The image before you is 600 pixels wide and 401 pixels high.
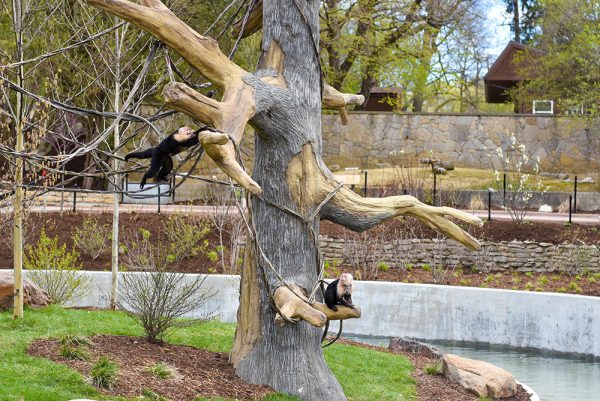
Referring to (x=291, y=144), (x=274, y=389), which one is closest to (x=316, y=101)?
(x=291, y=144)

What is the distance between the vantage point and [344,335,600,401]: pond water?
46.1 feet

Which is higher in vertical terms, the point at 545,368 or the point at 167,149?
the point at 167,149

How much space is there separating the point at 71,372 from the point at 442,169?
20.3 metres

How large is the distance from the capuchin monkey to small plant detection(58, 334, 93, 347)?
296cm

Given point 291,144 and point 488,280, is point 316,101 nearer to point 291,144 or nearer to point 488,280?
point 291,144

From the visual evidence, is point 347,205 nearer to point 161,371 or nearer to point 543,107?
point 161,371

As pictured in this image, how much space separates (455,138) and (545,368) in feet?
57.3

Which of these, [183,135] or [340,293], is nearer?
[183,135]

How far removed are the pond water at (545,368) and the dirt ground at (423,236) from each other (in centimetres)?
238

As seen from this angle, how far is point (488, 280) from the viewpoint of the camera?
1958 cm

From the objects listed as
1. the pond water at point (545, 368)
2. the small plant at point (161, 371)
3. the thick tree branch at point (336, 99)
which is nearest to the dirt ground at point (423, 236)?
the pond water at point (545, 368)

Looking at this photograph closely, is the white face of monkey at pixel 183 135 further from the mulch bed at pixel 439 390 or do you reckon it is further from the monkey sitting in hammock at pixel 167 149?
the mulch bed at pixel 439 390

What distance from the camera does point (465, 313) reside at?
17109 millimetres

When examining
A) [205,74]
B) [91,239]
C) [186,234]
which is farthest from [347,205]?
[91,239]
